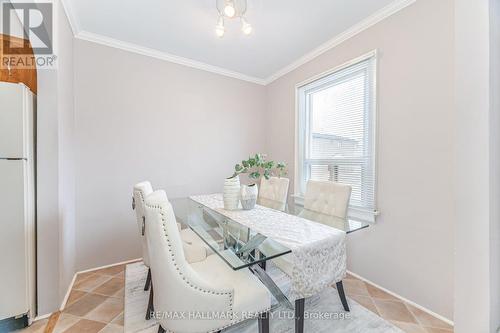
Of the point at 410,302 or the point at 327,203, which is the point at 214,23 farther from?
the point at 410,302

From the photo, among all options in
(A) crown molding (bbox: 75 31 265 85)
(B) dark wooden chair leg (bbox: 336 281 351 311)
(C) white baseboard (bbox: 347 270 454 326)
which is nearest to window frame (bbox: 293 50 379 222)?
(C) white baseboard (bbox: 347 270 454 326)

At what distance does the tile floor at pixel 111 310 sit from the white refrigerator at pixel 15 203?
250 millimetres

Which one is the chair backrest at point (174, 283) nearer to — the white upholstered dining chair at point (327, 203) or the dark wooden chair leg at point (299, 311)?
the dark wooden chair leg at point (299, 311)

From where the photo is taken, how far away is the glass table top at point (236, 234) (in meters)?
1.18

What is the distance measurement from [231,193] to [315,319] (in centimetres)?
118

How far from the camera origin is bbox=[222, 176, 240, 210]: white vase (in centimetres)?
199

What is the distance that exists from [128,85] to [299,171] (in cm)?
241

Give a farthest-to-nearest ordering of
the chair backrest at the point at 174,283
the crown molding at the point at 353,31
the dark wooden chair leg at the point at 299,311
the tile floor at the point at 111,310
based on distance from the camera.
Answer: the crown molding at the point at 353,31 < the tile floor at the point at 111,310 < the dark wooden chair leg at the point at 299,311 < the chair backrest at the point at 174,283

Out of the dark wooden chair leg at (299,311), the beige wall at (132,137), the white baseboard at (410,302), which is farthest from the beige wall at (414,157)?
the beige wall at (132,137)

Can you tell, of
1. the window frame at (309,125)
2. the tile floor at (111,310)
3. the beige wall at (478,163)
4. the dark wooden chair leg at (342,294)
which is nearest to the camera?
the beige wall at (478,163)

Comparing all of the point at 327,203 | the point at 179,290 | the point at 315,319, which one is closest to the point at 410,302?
the point at 315,319

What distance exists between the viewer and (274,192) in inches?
101

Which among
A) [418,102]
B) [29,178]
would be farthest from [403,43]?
[29,178]

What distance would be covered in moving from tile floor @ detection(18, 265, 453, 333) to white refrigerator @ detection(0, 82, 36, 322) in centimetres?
25
